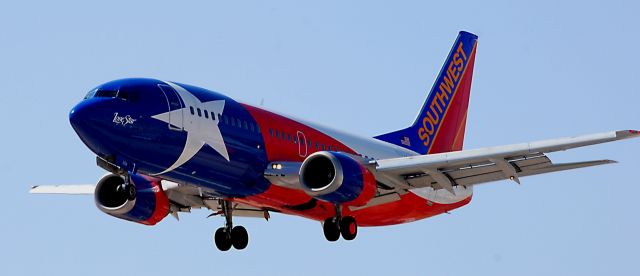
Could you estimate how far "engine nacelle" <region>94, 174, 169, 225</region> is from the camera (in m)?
46.6

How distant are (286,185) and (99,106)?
7257 mm

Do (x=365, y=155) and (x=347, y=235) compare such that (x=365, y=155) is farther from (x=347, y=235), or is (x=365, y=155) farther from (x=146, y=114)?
(x=146, y=114)

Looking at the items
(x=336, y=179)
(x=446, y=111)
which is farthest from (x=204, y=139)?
(x=446, y=111)

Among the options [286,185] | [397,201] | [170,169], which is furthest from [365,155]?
[170,169]

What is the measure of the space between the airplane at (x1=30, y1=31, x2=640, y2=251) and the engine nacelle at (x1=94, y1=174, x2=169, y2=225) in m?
0.03

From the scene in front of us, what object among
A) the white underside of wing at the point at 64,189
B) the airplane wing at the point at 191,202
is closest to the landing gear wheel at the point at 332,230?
the airplane wing at the point at 191,202

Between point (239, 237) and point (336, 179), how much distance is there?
572 centimetres

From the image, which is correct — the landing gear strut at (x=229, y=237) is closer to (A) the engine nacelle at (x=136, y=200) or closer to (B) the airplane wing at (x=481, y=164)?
(A) the engine nacelle at (x=136, y=200)

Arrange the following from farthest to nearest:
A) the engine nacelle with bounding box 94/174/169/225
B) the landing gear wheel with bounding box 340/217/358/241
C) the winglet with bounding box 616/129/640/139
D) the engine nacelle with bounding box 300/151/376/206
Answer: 1. the engine nacelle with bounding box 94/174/169/225
2. the landing gear wheel with bounding box 340/217/358/241
3. the engine nacelle with bounding box 300/151/376/206
4. the winglet with bounding box 616/129/640/139

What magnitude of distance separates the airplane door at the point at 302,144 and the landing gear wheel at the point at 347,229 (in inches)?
96.6

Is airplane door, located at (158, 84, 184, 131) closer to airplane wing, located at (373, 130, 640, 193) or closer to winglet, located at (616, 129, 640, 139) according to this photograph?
airplane wing, located at (373, 130, 640, 193)

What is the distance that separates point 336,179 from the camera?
4300 cm

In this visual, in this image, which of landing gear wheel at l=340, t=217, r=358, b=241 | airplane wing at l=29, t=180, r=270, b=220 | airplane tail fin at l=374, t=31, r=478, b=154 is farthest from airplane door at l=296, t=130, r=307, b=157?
airplane tail fin at l=374, t=31, r=478, b=154

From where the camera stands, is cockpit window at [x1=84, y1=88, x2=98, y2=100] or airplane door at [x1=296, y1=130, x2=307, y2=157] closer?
cockpit window at [x1=84, y1=88, x2=98, y2=100]
